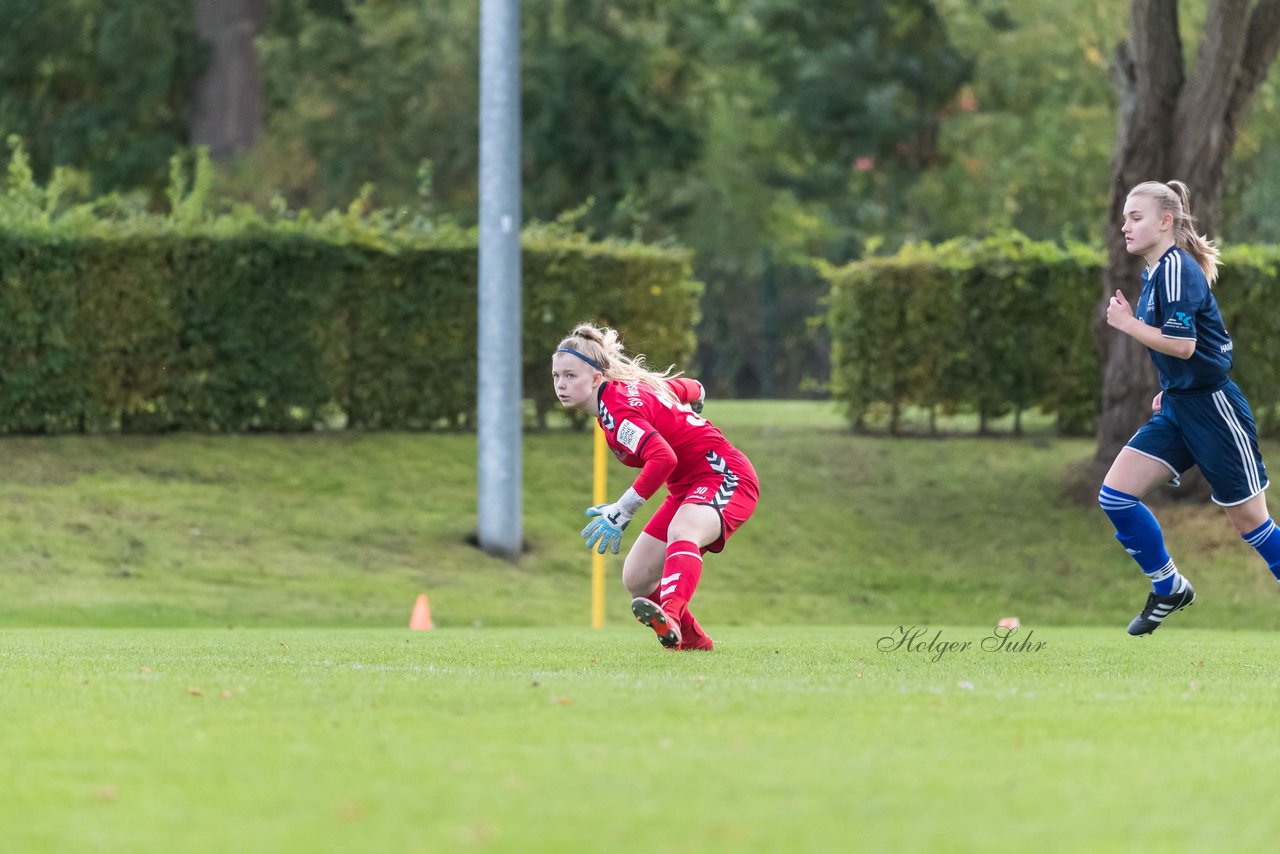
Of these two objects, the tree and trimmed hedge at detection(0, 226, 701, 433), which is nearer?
the tree

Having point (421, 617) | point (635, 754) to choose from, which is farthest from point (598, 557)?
point (635, 754)

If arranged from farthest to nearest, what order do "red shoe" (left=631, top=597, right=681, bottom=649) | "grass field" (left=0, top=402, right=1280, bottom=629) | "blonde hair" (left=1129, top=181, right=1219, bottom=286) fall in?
"grass field" (left=0, top=402, right=1280, bottom=629) < "blonde hair" (left=1129, top=181, right=1219, bottom=286) < "red shoe" (left=631, top=597, right=681, bottom=649)

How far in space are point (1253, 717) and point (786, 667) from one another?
2347 mm

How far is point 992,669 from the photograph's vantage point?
27.6 feet

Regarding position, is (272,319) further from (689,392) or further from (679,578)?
(679,578)

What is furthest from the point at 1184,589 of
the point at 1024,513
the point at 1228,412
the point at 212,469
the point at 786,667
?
the point at 212,469

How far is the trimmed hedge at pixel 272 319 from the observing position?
66.3ft

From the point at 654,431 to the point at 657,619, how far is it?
0.88m

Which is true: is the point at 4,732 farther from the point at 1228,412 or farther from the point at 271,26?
the point at 271,26

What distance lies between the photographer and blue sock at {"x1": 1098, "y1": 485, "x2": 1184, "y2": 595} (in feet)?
31.2

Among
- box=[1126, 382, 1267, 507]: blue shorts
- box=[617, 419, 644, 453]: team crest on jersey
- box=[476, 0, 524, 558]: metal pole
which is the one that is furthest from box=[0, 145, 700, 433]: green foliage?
box=[1126, 382, 1267, 507]: blue shorts

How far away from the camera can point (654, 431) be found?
8.72 meters

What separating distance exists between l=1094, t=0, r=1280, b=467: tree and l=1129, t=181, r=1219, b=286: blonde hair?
10.0 metres

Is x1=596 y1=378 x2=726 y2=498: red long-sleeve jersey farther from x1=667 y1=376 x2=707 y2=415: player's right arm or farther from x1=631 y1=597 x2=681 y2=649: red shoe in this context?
x1=631 y1=597 x2=681 y2=649: red shoe
